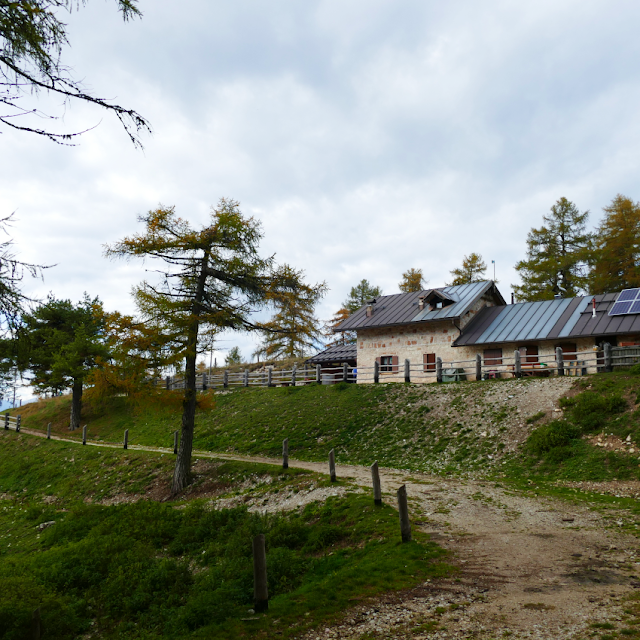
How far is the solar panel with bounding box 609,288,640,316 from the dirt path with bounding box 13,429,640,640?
15869mm

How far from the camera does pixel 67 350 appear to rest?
30.2 meters

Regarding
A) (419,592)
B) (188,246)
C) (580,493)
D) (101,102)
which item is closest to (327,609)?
(419,592)

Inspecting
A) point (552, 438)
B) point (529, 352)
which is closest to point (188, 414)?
point (552, 438)

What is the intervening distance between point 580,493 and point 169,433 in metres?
20.4

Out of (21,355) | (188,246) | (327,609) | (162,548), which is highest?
(188,246)

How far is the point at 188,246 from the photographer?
15750 mm

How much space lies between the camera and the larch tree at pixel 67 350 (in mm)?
29750

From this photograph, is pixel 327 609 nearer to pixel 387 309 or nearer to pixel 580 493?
pixel 580 493

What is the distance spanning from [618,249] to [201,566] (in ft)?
107

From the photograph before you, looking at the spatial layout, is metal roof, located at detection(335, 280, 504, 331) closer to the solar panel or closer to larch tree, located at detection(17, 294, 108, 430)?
the solar panel

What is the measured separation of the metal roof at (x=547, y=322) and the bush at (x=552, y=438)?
360 inches

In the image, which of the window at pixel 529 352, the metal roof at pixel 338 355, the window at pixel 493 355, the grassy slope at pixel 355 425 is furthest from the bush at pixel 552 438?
the metal roof at pixel 338 355

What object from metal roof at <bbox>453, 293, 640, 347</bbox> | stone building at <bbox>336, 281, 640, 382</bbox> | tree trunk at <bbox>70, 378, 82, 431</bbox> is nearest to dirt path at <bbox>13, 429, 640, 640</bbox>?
stone building at <bbox>336, 281, 640, 382</bbox>

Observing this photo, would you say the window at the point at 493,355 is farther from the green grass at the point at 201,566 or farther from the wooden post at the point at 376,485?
the wooden post at the point at 376,485
